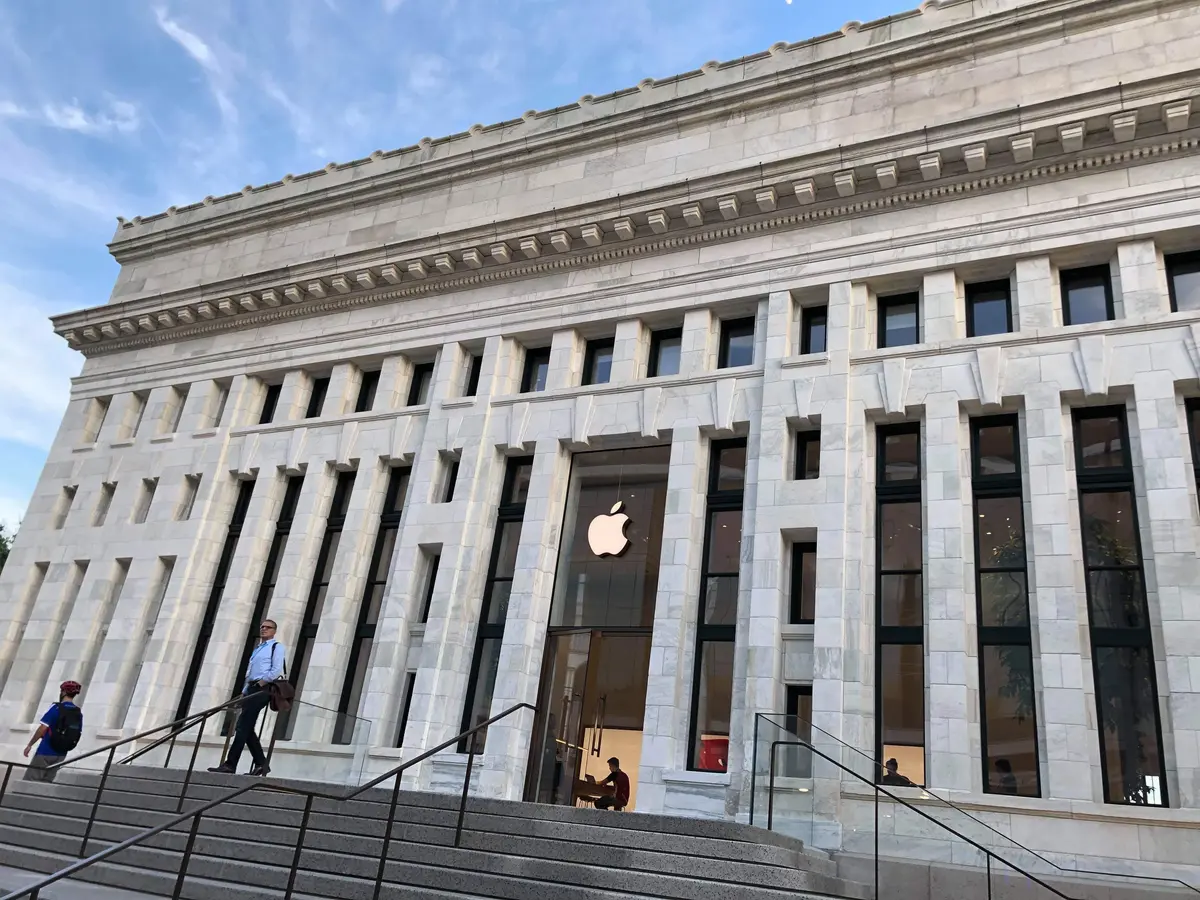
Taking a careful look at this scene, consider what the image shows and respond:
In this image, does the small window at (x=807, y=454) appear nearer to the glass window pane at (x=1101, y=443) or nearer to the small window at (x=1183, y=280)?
the glass window pane at (x=1101, y=443)

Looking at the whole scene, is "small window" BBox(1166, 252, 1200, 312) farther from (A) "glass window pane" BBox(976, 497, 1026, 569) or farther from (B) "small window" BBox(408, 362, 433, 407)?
(B) "small window" BBox(408, 362, 433, 407)

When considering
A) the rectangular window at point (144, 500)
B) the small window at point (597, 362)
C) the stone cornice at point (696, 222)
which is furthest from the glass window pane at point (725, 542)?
the rectangular window at point (144, 500)

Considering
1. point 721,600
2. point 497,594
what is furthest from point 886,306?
point 497,594

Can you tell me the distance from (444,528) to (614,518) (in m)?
3.43

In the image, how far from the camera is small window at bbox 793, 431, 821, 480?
15.5 metres

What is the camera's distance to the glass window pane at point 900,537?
46.3 feet

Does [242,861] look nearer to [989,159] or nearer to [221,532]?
[221,532]

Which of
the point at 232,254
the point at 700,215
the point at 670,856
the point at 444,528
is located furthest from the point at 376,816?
the point at 232,254

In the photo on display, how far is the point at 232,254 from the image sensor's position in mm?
25359

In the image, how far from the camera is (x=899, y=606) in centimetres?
1387

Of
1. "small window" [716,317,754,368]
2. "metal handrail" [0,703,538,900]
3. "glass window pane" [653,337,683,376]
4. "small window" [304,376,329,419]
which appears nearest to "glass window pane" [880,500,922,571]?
"small window" [716,317,754,368]

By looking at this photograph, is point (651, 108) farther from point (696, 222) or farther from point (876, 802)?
point (876, 802)

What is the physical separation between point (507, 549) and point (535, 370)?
13.3 feet

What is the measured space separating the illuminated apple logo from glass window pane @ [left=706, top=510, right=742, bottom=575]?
5.62 feet
